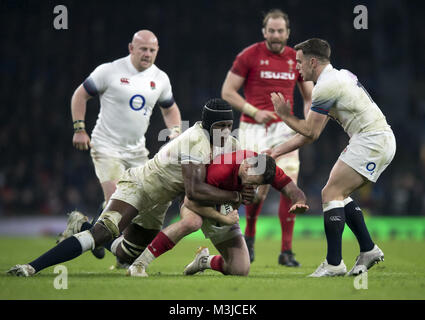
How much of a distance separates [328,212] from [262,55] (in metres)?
3.11

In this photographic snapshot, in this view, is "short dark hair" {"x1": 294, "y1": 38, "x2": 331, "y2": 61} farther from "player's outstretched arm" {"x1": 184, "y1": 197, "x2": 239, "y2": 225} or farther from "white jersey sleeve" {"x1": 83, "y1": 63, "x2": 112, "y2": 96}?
"white jersey sleeve" {"x1": 83, "y1": 63, "x2": 112, "y2": 96}

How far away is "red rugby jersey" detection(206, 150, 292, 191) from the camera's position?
19.5ft

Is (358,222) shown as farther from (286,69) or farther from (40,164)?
(40,164)

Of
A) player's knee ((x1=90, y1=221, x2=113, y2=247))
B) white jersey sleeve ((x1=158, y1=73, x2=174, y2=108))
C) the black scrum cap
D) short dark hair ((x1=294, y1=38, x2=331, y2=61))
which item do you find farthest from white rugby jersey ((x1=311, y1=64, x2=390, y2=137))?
white jersey sleeve ((x1=158, y1=73, x2=174, y2=108))

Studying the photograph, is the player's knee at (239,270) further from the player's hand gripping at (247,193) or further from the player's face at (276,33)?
the player's face at (276,33)

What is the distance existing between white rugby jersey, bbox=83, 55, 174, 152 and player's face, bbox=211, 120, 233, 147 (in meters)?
2.08

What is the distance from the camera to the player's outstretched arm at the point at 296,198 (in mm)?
5633

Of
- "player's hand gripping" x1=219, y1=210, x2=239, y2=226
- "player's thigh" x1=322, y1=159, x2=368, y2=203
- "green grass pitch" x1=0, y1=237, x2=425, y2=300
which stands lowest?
"green grass pitch" x1=0, y1=237, x2=425, y2=300

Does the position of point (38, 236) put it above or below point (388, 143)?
below

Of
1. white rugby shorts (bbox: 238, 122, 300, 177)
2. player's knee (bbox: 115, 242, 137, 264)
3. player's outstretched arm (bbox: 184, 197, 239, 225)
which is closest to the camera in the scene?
player's outstretched arm (bbox: 184, 197, 239, 225)

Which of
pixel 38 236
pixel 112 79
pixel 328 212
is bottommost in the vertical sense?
pixel 38 236

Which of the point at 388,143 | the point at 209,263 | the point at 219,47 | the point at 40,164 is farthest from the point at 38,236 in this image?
the point at 388,143

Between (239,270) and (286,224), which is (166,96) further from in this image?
(239,270)

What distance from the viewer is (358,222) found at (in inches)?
254
